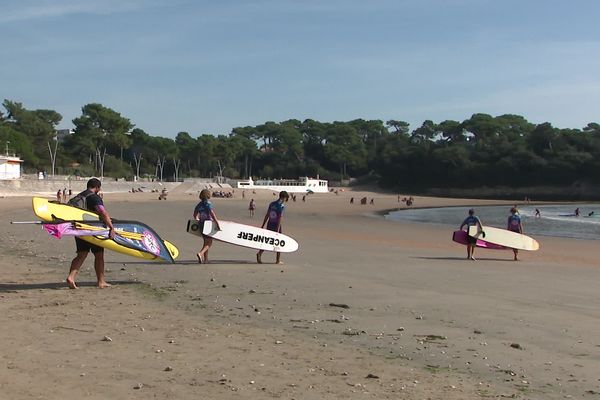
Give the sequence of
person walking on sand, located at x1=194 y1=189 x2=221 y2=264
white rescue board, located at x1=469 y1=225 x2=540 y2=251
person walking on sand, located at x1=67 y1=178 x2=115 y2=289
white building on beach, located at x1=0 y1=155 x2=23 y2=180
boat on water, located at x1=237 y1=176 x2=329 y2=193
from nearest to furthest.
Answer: person walking on sand, located at x1=67 y1=178 x2=115 y2=289 → person walking on sand, located at x1=194 y1=189 x2=221 y2=264 → white rescue board, located at x1=469 y1=225 x2=540 y2=251 → white building on beach, located at x1=0 y1=155 x2=23 y2=180 → boat on water, located at x1=237 y1=176 x2=329 y2=193

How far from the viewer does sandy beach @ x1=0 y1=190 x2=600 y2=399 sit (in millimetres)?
4426

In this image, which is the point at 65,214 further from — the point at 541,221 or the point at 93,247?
the point at 541,221

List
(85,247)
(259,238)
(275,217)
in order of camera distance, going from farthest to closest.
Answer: (275,217) → (259,238) → (85,247)

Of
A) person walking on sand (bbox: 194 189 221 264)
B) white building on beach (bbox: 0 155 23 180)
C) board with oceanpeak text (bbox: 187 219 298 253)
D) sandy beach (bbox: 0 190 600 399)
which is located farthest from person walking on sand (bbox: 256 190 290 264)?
white building on beach (bbox: 0 155 23 180)

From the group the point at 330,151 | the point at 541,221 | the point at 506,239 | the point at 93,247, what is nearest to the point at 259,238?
the point at 93,247

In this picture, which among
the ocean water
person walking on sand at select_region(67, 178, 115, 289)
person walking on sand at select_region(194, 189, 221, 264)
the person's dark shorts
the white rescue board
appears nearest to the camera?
person walking on sand at select_region(67, 178, 115, 289)

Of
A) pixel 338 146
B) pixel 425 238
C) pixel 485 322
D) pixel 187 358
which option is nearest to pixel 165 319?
pixel 187 358

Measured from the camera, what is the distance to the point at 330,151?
137500 mm

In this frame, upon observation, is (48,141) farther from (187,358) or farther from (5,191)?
(187,358)

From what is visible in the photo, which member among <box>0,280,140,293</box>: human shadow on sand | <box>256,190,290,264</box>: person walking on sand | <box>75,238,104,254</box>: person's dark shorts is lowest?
<box>0,280,140,293</box>: human shadow on sand

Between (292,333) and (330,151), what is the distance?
132m

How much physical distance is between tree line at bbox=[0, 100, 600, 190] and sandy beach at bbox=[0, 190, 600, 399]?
3235 inches

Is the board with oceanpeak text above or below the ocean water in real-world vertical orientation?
above

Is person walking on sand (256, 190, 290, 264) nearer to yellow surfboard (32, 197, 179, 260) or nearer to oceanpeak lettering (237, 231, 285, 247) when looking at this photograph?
oceanpeak lettering (237, 231, 285, 247)
